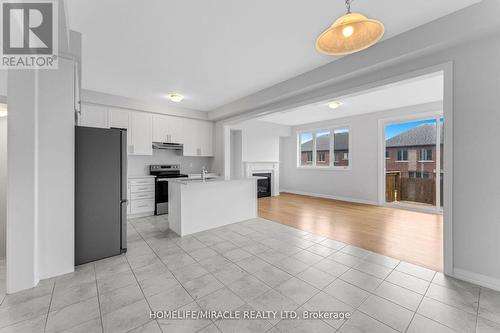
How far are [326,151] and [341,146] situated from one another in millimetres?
567

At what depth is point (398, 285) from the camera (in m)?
2.11

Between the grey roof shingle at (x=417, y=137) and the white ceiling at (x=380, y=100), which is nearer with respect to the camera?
the white ceiling at (x=380, y=100)

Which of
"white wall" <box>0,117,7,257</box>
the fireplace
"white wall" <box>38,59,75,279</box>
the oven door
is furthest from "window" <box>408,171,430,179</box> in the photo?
"white wall" <box>0,117,7,257</box>

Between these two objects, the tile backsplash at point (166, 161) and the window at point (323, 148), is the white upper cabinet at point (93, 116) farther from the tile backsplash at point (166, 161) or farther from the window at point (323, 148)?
the window at point (323, 148)

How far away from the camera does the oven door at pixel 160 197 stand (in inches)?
198

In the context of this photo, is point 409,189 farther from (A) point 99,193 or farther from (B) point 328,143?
(A) point 99,193

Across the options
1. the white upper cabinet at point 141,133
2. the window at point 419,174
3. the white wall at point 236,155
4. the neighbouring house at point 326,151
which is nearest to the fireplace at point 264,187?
the white wall at point 236,155

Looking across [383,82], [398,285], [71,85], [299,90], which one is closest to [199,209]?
[71,85]

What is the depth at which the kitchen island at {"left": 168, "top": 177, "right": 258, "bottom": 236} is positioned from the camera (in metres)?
3.61

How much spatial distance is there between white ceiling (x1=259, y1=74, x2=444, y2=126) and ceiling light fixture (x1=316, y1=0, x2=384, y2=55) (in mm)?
1686

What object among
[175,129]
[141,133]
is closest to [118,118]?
[141,133]

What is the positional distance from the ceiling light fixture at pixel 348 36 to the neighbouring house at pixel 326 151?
5624 millimetres

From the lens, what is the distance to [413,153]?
5.49m

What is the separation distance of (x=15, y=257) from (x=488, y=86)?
4.86 m
